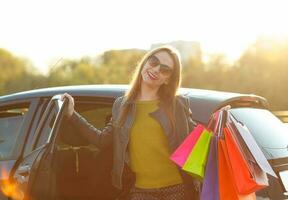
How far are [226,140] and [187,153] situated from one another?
239 millimetres

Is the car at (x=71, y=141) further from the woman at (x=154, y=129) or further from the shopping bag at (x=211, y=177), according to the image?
the shopping bag at (x=211, y=177)

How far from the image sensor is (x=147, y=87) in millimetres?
4008

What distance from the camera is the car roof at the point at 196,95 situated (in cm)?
424

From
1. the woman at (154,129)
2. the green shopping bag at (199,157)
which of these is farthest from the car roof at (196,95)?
the green shopping bag at (199,157)

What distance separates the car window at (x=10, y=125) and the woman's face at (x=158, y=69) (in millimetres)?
1769

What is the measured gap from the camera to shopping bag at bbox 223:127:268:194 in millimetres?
3354

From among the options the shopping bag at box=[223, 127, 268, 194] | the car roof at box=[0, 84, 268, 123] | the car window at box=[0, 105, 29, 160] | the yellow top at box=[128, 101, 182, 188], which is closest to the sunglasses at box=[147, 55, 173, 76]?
the yellow top at box=[128, 101, 182, 188]

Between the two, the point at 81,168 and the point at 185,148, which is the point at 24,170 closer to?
the point at 81,168

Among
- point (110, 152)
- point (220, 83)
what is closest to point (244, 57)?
point (220, 83)

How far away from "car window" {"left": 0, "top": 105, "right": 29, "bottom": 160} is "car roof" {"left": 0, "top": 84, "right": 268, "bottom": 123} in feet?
0.57

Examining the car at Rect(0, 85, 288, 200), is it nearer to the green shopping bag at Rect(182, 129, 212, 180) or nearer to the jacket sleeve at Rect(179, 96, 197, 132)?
the jacket sleeve at Rect(179, 96, 197, 132)

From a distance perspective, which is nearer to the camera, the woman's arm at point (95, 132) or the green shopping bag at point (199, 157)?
the green shopping bag at point (199, 157)

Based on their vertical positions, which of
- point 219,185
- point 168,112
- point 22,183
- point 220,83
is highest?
point 168,112

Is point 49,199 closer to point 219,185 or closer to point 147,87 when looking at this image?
point 147,87
